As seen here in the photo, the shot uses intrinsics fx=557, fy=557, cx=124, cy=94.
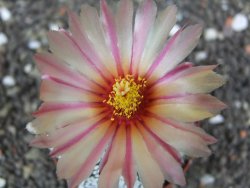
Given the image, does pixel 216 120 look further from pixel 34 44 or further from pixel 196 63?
pixel 34 44

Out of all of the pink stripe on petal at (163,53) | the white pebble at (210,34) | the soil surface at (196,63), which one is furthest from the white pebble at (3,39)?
the pink stripe on petal at (163,53)

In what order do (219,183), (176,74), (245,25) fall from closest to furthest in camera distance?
1. (176,74)
2. (219,183)
3. (245,25)

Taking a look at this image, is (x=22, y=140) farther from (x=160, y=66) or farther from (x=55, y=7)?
(x=160, y=66)

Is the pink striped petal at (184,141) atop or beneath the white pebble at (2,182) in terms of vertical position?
beneath

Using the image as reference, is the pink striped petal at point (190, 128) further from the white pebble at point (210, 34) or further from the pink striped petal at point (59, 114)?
the white pebble at point (210, 34)

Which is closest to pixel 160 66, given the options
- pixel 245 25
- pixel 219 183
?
pixel 219 183

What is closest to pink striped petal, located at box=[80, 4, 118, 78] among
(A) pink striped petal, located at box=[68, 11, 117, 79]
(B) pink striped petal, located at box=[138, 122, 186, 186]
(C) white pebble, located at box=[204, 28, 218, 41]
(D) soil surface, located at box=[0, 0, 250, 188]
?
(A) pink striped petal, located at box=[68, 11, 117, 79]

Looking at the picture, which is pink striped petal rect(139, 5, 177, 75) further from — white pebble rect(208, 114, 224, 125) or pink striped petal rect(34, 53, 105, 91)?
white pebble rect(208, 114, 224, 125)
